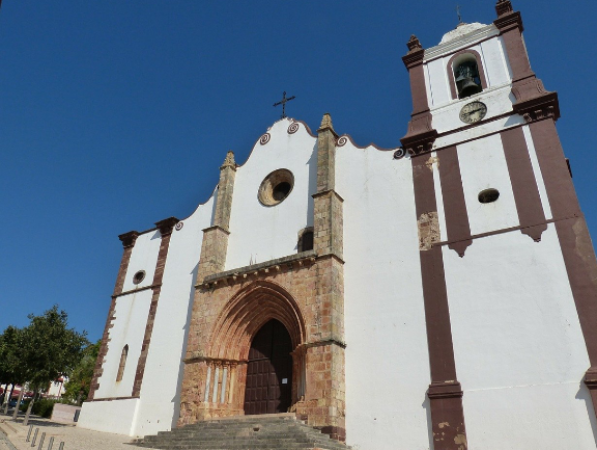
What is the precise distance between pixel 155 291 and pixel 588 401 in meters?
14.2

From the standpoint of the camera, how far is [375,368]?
1276 centimetres

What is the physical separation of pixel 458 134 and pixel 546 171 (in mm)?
2911

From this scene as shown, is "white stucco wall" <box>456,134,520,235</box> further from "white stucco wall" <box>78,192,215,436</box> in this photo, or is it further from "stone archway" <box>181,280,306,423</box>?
"white stucco wall" <box>78,192,215,436</box>

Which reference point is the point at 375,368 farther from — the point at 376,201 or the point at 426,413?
the point at 376,201

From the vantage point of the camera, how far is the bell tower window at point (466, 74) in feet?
51.4

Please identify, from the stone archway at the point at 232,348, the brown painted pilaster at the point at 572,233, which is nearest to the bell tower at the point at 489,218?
the brown painted pilaster at the point at 572,233

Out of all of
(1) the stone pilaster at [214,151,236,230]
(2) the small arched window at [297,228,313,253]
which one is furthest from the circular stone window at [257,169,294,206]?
(2) the small arched window at [297,228,313,253]

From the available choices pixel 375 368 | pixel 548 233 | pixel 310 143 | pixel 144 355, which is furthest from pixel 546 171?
pixel 144 355

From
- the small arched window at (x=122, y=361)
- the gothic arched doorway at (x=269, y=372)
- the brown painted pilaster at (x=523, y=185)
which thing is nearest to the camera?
the brown painted pilaster at (x=523, y=185)

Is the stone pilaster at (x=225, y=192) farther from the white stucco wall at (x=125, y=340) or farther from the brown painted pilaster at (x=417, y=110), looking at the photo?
the brown painted pilaster at (x=417, y=110)

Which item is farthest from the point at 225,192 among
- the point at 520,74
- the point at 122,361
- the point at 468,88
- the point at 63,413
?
the point at 63,413

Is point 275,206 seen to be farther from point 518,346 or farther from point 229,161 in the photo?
point 518,346

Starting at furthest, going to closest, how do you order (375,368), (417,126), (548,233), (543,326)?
(417,126) < (375,368) < (548,233) < (543,326)

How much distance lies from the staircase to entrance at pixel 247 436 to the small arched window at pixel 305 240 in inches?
202
